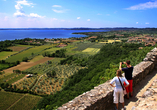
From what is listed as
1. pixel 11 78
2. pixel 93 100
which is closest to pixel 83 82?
pixel 93 100

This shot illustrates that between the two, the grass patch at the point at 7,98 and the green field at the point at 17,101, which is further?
the grass patch at the point at 7,98

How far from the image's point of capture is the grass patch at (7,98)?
21.4 meters

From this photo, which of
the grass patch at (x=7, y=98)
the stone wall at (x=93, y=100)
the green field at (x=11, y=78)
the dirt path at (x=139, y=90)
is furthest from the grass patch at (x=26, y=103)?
the dirt path at (x=139, y=90)

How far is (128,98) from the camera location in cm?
556

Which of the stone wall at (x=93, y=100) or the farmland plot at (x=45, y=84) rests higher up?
the stone wall at (x=93, y=100)

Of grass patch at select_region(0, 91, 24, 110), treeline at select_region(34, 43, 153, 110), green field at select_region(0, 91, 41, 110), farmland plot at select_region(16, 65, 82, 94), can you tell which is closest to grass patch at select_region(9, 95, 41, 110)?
green field at select_region(0, 91, 41, 110)

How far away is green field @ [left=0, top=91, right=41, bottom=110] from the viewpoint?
68.3ft

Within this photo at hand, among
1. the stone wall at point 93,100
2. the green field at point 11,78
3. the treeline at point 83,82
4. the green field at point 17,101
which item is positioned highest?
the stone wall at point 93,100

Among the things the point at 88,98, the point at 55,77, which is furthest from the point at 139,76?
the point at 55,77

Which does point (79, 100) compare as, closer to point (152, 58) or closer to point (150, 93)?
point (150, 93)

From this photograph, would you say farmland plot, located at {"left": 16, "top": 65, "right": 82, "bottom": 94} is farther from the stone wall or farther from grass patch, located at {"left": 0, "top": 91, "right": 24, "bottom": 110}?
the stone wall

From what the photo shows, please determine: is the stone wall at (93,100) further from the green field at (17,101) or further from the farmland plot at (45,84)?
the farmland plot at (45,84)

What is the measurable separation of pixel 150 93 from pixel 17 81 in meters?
34.3

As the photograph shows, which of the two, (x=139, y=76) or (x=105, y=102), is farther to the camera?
(x=139, y=76)
